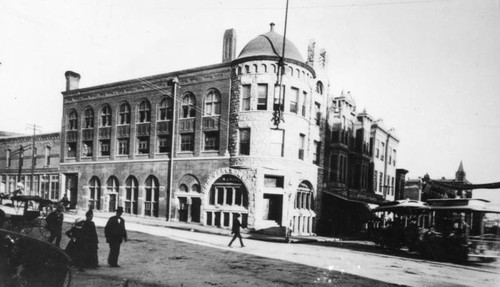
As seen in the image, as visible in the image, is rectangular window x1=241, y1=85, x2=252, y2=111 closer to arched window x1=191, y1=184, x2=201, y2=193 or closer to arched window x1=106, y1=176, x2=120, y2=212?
arched window x1=191, y1=184, x2=201, y2=193

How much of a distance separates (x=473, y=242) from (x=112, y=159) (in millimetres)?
23861

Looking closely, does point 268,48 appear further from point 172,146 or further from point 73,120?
point 73,120

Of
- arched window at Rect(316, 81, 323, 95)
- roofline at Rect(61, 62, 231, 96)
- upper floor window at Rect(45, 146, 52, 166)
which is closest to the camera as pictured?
upper floor window at Rect(45, 146, 52, 166)

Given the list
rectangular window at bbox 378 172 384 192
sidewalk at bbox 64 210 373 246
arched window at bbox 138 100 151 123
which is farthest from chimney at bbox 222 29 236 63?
rectangular window at bbox 378 172 384 192

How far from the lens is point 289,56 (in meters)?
23.7

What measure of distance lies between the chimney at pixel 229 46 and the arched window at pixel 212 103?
2620mm

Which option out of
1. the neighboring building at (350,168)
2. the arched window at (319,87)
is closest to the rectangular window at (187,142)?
the neighboring building at (350,168)

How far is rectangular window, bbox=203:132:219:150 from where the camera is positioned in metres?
24.8

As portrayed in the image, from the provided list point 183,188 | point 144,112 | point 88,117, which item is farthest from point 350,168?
point 88,117

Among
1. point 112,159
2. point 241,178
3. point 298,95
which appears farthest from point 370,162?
point 112,159

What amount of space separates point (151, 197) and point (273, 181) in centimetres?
931

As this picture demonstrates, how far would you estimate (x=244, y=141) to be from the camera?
23719 millimetres

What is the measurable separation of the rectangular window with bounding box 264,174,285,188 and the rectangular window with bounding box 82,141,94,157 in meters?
14.5

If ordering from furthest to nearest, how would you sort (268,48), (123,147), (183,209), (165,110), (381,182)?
1. (381,182)
2. (123,147)
3. (165,110)
4. (183,209)
5. (268,48)
